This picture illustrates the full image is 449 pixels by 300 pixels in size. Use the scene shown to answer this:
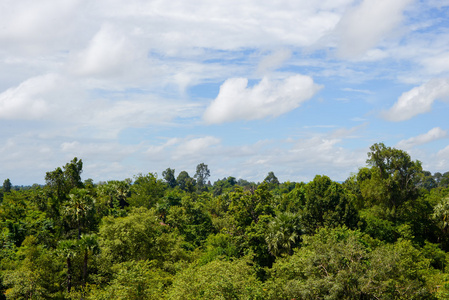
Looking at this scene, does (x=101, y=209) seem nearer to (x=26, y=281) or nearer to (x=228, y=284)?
(x=26, y=281)

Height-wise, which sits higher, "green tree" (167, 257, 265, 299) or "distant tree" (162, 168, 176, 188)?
"distant tree" (162, 168, 176, 188)

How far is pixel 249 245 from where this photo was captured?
149 feet

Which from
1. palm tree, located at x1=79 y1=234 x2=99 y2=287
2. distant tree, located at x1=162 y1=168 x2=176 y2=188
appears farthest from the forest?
distant tree, located at x1=162 y1=168 x2=176 y2=188

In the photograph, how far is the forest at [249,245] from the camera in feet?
84.0

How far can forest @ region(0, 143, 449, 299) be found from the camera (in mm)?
25594

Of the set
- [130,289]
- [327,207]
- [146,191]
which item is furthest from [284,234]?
[146,191]

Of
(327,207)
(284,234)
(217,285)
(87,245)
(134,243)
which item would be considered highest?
(327,207)

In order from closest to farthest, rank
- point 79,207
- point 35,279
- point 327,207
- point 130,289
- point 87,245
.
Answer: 1. point 130,289
2. point 87,245
3. point 35,279
4. point 79,207
5. point 327,207

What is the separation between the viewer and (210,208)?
297ft

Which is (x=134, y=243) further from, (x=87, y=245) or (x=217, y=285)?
(x=217, y=285)

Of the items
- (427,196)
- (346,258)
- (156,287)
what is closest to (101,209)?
(156,287)

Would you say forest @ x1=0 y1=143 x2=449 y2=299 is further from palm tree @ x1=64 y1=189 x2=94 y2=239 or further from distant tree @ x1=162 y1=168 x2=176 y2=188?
distant tree @ x1=162 y1=168 x2=176 y2=188

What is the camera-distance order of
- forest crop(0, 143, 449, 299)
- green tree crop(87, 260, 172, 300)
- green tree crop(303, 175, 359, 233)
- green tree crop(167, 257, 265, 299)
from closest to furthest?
1. green tree crop(167, 257, 265, 299)
2. forest crop(0, 143, 449, 299)
3. green tree crop(87, 260, 172, 300)
4. green tree crop(303, 175, 359, 233)

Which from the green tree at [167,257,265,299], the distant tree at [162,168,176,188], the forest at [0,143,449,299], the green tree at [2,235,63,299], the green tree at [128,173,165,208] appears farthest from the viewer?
the distant tree at [162,168,176,188]
